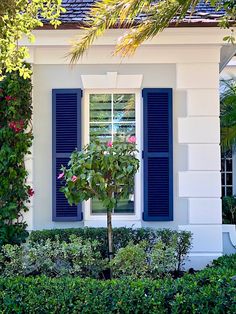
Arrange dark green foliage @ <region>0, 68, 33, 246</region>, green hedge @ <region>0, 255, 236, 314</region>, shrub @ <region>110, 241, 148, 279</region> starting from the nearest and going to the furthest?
green hedge @ <region>0, 255, 236, 314</region>, shrub @ <region>110, 241, 148, 279</region>, dark green foliage @ <region>0, 68, 33, 246</region>

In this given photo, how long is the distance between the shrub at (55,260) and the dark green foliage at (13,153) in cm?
110

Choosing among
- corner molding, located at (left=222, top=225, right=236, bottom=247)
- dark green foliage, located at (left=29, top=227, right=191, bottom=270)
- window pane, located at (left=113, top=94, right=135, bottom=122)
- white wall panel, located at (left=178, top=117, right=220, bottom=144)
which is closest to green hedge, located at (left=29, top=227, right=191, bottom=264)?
dark green foliage, located at (left=29, top=227, right=191, bottom=270)

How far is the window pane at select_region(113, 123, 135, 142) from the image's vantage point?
7.59 m

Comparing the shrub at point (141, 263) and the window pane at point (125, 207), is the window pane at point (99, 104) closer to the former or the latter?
the window pane at point (125, 207)

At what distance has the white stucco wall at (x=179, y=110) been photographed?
7336 millimetres

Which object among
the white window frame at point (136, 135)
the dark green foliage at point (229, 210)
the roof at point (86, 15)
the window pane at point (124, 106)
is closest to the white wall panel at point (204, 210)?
the white window frame at point (136, 135)

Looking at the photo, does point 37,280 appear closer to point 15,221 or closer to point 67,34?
point 15,221

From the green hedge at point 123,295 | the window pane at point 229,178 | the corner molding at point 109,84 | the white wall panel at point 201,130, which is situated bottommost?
the green hedge at point 123,295

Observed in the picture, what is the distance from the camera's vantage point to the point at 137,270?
565 cm

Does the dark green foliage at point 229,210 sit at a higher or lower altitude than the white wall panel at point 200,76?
lower

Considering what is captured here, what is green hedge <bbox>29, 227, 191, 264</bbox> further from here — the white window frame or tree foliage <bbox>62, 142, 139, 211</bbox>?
tree foliage <bbox>62, 142, 139, 211</bbox>

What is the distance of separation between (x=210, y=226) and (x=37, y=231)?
8.68 feet

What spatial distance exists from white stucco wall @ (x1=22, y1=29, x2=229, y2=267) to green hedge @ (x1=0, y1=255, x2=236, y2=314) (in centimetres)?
220

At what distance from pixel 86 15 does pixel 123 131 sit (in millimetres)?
1895
